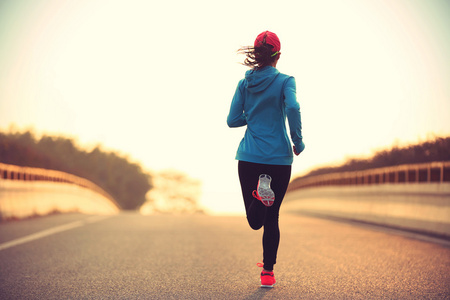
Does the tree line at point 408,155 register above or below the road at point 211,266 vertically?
above

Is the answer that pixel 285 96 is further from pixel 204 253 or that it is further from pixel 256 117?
pixel 204 253

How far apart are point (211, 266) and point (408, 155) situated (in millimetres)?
11117

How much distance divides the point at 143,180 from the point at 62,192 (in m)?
60.3

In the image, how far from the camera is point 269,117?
5535 mm

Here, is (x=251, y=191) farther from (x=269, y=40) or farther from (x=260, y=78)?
(x=269, y=40)

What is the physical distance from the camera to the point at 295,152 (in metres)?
5.43

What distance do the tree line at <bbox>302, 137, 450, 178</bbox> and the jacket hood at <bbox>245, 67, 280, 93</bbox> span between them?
8.97 metres

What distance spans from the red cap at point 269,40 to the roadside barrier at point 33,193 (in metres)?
10.3

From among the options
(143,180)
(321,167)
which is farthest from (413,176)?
(143,180)

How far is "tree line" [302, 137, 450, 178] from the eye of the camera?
47.3 feet

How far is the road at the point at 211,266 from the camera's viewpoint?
536 cm

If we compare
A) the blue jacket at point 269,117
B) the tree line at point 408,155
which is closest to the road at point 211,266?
the blue jacket at point 269,117

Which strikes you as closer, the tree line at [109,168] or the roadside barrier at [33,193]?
the roadside barrier at [33,193]

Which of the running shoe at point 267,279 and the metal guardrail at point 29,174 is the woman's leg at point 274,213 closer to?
the running shoe at point 267,279
